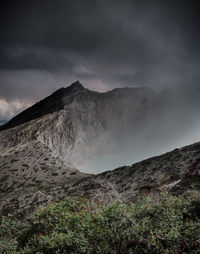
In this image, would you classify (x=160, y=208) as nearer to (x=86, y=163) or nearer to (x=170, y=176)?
(x=170, y=176)

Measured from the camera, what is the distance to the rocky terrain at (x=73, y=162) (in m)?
16.6

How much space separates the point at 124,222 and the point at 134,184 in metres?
11.4

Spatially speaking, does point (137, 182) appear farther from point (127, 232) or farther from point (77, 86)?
point (77, 86)

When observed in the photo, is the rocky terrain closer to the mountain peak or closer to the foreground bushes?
the mountain peak

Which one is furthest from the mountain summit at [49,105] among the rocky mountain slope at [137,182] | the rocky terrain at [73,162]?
the rocky mountain slope at [137,182]

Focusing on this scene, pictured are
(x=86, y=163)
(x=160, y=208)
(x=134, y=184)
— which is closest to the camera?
(x=160, y=208)

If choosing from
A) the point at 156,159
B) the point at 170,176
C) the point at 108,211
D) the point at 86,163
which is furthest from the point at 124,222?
the point at 86,163

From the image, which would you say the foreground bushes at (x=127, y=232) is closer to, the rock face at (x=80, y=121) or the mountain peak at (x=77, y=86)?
the rock face at (x=80, y=121)

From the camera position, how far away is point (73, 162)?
95.7m

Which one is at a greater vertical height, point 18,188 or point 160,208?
point 18,188

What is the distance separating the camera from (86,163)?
345ft

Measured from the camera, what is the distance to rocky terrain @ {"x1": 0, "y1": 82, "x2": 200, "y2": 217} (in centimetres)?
1662

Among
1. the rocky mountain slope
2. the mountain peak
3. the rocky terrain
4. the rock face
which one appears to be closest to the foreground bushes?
the rocky terrain

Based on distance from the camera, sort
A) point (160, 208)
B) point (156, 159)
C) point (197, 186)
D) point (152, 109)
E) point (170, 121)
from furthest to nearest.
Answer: point (170, 121) < point (152, 109) < point (156, 159) < point (197, 186) < point (160, 208)
